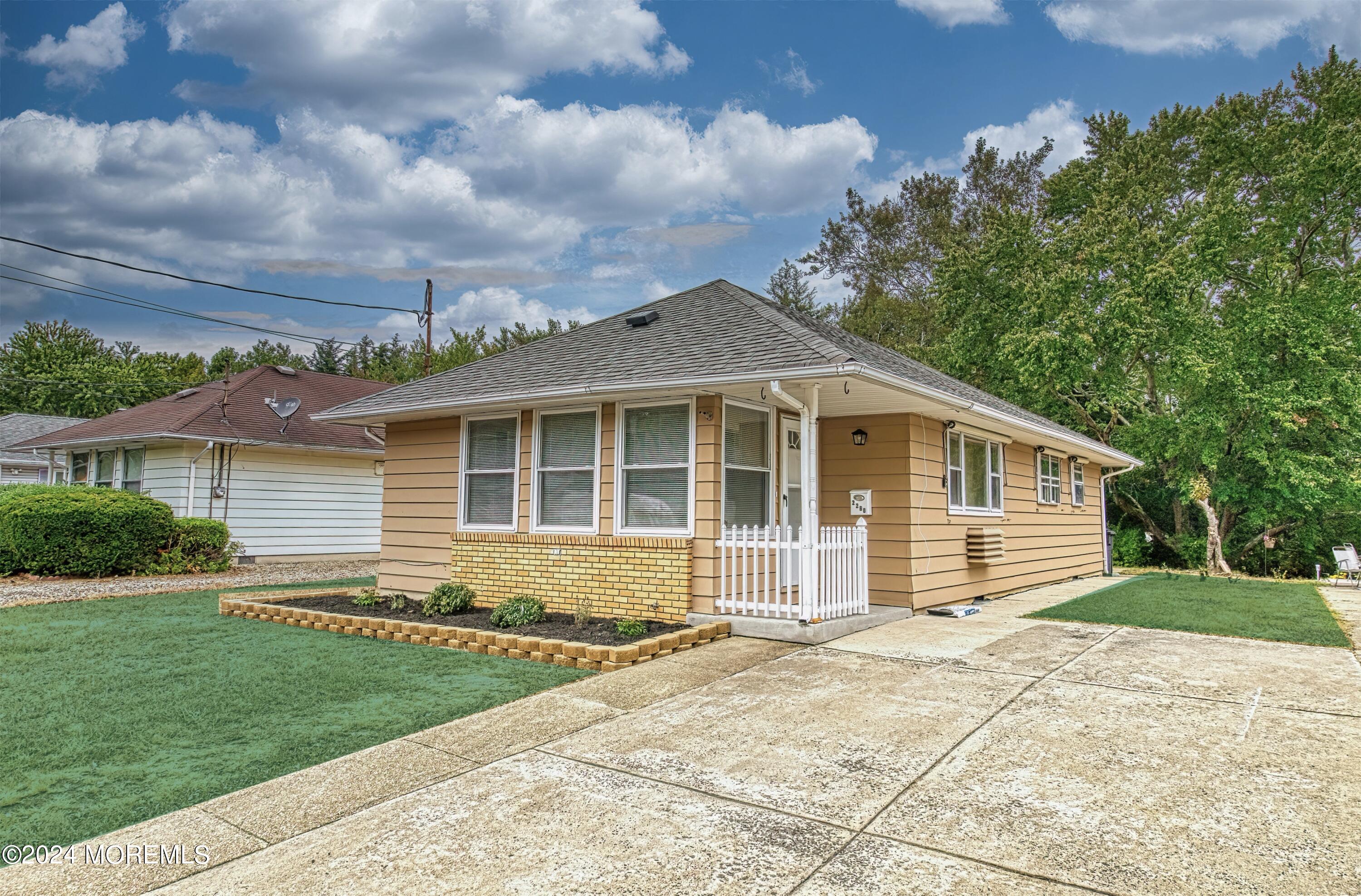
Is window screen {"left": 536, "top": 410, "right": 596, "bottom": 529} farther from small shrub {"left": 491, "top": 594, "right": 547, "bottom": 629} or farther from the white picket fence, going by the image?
the white picket fence

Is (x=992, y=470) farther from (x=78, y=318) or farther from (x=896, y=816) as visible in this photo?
(x=78, y=318)

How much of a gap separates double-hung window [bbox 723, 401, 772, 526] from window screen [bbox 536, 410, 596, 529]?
1.48m

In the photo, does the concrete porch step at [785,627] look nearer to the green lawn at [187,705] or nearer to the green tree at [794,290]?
the green lawn at [187,705]

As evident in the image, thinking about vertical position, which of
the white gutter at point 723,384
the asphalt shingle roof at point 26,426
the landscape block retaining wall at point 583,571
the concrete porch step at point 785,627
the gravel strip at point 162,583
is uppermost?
the asphalt shingle roof at point 26,426

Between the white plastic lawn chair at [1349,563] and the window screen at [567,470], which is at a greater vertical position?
the window screen at [567,470]

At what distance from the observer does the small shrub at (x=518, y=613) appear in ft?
24.6

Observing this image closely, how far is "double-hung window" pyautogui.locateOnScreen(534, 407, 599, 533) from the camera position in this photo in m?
8.20

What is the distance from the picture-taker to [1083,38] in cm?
1695

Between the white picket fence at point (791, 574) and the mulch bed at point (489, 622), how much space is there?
2.27 ft

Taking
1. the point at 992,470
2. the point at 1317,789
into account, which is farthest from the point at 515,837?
the point at 992,470

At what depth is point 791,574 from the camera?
23.9ft

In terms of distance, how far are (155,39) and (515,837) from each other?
2023 centimetres

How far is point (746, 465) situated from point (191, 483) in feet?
43.4

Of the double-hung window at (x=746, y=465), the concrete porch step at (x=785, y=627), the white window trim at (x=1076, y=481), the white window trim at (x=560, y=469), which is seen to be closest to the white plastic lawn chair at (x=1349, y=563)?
the white window trim at (x=1076, y=481)
